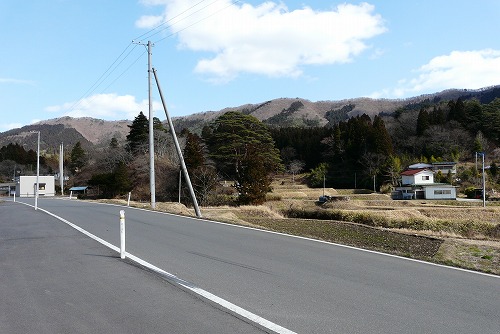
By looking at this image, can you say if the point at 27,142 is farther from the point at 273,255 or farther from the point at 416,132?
the point at 273,255

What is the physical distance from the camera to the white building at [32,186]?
78.6m

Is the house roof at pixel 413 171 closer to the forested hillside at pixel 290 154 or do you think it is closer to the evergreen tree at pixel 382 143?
the forested hillside at pixel 290 154

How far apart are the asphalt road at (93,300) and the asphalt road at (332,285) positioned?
62 centimetres

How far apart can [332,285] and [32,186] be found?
8294cm

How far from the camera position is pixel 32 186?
79.1 meters

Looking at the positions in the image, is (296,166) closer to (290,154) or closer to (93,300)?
(290,154)

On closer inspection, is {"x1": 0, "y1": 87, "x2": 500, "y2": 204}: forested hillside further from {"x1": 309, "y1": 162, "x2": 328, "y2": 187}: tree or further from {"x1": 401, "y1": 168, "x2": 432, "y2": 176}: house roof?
{"x1": 401, "y1": 168, "x2": 432, "y2": 176}: house roof

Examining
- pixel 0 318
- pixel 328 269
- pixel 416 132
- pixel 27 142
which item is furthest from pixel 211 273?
pixel 27 142

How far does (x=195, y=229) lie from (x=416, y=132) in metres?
85.6

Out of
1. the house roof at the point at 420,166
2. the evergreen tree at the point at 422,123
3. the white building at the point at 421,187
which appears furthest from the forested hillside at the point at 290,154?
the white building at the point at 421,187

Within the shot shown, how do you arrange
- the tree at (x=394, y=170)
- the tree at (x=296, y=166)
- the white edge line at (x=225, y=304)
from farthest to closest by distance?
the tree at (x=296, y=166) < the tree at (x=394, y=170) < the white edge line at (x=225, y=304)

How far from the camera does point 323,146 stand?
10100 cm

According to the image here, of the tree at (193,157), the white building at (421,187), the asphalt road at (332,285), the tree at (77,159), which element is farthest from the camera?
the tree at (77,159)

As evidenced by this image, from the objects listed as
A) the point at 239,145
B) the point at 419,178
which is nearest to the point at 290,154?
the point at 239,145
